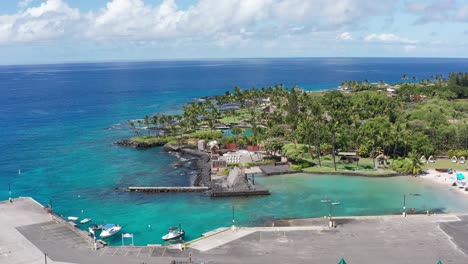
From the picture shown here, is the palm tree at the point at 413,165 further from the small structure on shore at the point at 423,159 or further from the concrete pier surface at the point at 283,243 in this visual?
the concrete pier surface at the point at 283,243

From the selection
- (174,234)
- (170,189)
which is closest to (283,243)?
(174,234)

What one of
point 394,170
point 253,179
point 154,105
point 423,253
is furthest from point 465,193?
point 154,105

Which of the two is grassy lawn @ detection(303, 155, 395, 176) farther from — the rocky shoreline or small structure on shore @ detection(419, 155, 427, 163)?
the rocky shoreline

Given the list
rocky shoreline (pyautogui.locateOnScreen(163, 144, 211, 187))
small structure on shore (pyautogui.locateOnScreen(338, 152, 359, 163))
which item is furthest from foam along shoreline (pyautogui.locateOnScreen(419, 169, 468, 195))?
rocky shoreline (pyautogui.locateOnScreen(163, 144, 211, 187))

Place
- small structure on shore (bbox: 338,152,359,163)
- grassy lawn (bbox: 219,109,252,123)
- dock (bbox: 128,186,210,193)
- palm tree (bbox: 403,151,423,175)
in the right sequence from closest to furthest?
dock (bbox: 128,186,210,193) → palm tree (bbox: 403,151,423,175) → small structure on shore (bbox: 338,152,359,163) → grassy lawn (bbox: 219,109,252,123)

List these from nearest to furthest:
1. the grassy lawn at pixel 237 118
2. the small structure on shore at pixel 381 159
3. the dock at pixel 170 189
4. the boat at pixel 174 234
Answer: the boat at pixel 174 234
the dock at pixel 170 189
the small structure on shore at pixel 381 159
the grassy lawn at pixel 237 118

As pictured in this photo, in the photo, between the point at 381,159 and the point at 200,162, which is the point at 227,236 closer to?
the point at 200,162

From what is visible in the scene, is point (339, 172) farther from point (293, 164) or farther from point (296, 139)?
Result: point (296, 139)

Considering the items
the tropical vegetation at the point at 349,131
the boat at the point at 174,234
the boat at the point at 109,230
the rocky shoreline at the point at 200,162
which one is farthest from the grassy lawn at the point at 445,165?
the boat at the point at 109,230
